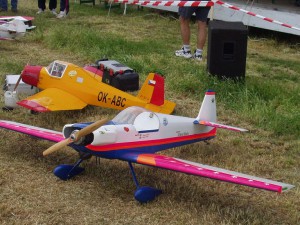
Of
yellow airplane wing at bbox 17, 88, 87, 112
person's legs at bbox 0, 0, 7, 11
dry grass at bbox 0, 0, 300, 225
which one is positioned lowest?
dry grass at bbox 0, 0, 300, 225

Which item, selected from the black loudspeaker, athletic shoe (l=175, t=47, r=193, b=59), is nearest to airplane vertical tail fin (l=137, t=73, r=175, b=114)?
the black loudspeaker

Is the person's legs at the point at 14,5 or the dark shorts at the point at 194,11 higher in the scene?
the dark shorts at the point at 194,11

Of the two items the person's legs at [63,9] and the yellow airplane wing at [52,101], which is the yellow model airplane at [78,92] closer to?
the yellow airplane wing at [52,101]

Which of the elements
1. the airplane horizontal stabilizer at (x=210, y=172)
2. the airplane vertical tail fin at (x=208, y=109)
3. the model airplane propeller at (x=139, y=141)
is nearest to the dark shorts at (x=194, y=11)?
the airplane vertical tail fin at (x=208, y=109)

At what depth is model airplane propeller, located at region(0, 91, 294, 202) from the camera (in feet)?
12.8

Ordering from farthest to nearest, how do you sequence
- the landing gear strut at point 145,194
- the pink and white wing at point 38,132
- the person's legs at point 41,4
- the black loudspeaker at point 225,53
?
the person's legs at point 41,4 < the black loudspeaker at point 225,53 < the pink and white wing at point 38,132 < the landing gear strut at point 145,194

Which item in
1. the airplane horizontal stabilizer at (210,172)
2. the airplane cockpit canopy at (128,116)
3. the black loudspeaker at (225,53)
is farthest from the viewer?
the black loudspeaker at (225,53)

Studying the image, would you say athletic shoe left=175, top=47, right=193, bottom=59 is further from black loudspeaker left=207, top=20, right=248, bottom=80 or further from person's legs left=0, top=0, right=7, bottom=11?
person's legs left=0, top=0, right=7, bottom=11

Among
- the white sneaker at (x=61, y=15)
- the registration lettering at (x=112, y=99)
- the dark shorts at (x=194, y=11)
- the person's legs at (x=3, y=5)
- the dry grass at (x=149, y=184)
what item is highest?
the dark shorts at (x=194, y=11)

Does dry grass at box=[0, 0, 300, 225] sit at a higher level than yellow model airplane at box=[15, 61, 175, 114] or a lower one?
lower

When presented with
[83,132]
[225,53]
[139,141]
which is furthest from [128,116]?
[225,53]

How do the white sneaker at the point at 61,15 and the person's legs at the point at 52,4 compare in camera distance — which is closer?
the white sneaker at the point at 61,15

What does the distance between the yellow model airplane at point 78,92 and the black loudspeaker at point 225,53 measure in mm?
1890

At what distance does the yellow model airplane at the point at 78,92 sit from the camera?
18.9 ft
